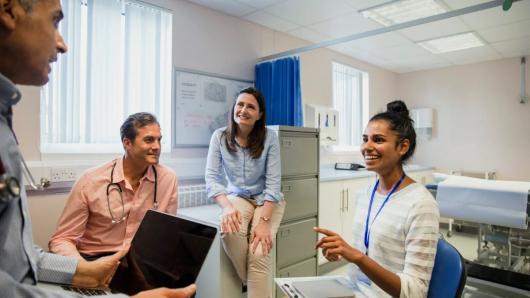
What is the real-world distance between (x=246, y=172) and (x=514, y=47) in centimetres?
414

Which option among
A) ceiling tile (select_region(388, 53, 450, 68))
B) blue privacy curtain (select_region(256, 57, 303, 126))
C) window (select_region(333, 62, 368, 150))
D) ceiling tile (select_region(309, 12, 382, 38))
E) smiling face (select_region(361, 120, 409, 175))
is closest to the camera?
smiling face (select_region(361, 120, 409, 175))

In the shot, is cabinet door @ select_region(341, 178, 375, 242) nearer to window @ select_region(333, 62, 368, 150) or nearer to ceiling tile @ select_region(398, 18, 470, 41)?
window @ select_region(333, 62, 368, 150)

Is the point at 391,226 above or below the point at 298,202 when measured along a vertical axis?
above

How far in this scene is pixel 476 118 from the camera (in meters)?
4.78

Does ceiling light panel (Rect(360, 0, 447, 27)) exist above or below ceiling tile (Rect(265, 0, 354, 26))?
above

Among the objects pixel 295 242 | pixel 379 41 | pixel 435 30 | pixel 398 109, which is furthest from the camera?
pixel 379 41

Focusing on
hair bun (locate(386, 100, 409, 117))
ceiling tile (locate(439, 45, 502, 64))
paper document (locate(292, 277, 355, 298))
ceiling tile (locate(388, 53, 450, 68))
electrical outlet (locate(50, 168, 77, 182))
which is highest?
ceiling tile (locate(388, 53, 450, 68))

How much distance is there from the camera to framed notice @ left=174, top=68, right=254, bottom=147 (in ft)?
8.71

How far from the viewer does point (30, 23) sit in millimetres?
595

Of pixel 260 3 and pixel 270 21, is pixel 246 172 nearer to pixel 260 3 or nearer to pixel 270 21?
pixel 260 3

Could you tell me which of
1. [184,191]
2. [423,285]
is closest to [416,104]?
[184,191]

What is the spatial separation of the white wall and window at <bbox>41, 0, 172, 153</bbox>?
14.5ft

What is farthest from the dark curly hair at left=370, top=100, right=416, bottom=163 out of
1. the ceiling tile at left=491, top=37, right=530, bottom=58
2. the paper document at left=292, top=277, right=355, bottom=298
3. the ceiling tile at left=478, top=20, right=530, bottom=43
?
the ceiling tile at left=491, top=37, right=530, bottom=58

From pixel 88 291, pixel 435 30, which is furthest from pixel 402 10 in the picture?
pixel 88 291
